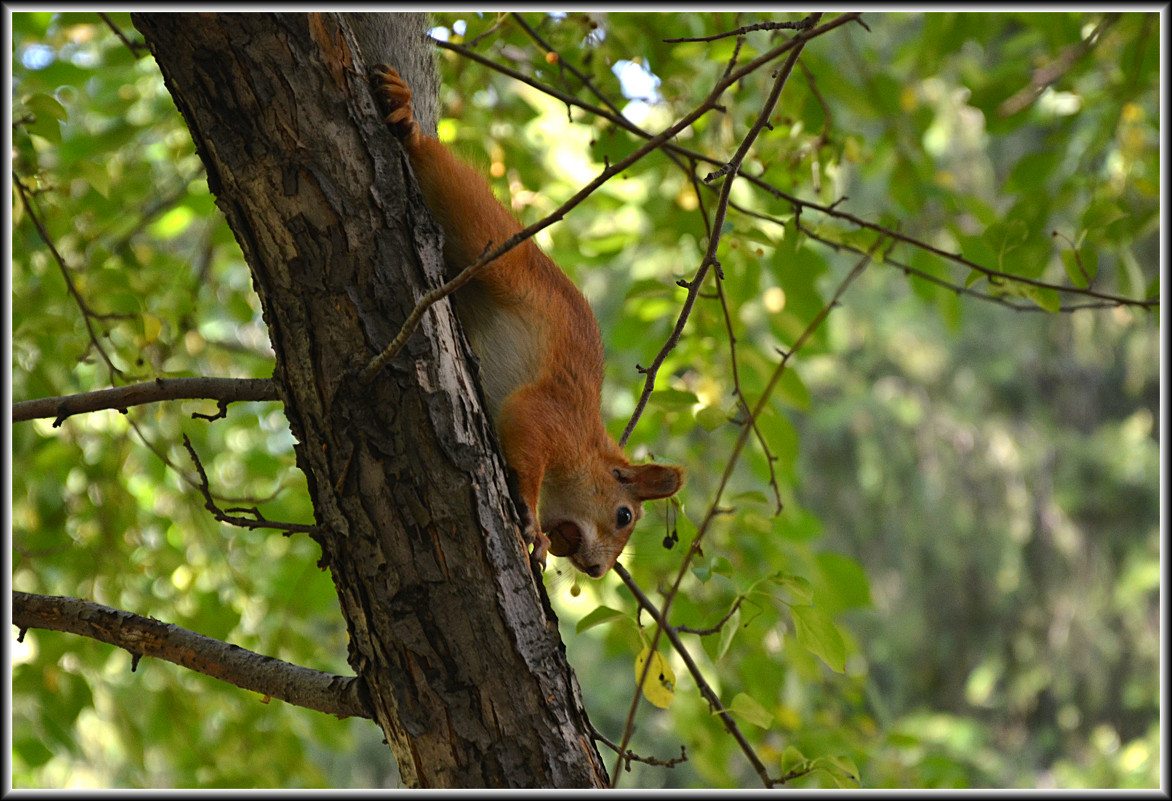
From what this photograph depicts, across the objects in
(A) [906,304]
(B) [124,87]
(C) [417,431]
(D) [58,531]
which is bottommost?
(C) [417,431]

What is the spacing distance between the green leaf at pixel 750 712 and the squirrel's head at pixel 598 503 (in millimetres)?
692


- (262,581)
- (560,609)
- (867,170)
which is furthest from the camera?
(560,609)

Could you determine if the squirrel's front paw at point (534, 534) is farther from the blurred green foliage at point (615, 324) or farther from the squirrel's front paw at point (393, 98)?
the squirrel's front paw at point (393, 98)

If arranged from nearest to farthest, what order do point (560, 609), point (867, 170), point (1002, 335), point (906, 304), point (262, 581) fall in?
point (867, 170), point (262, 581), point (560, 609), point (906, 304), point (1002, 335)

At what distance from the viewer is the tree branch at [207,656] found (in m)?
1.46

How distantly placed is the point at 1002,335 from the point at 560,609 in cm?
584

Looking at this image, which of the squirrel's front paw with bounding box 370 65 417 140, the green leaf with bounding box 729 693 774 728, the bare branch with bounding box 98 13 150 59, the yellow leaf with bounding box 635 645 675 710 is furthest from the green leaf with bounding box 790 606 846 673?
the bare branch with bounding box 98 13 150 59

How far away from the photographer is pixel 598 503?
95.7 inches

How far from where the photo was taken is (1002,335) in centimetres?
926

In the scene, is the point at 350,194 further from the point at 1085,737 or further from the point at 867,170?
the point at 1085,737

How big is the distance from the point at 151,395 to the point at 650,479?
52.7 inches

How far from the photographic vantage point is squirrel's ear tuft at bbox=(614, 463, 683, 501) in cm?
238

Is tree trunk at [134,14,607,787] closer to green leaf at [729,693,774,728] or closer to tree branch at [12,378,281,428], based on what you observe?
tree branch at [12,378,281,428]

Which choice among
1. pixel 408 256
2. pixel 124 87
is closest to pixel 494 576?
pixel 408 256
